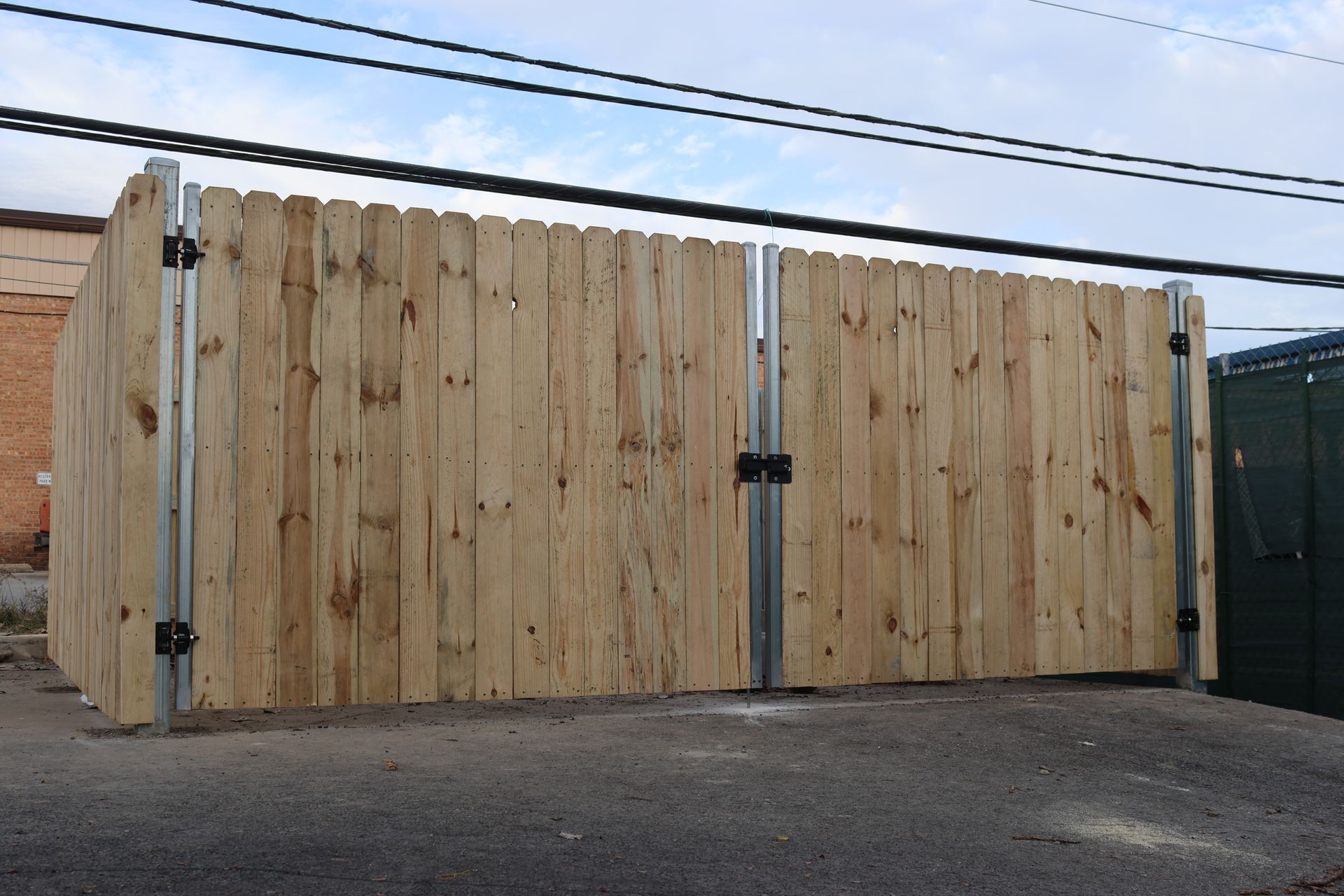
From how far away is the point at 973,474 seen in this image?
5.61m

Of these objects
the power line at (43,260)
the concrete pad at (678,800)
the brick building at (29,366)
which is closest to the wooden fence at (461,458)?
the concrete pad at (678,800)

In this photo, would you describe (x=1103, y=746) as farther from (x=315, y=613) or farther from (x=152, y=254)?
(x=152, y=254)

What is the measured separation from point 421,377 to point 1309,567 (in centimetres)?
532

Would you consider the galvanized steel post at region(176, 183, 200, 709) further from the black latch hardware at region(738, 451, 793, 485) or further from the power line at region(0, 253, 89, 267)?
the power line at region(0, 253, 89, 267)

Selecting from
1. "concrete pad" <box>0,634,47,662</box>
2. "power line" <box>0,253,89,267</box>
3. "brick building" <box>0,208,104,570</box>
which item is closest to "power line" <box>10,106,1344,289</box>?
"concrete pad" <box>0,634,47,662</box>

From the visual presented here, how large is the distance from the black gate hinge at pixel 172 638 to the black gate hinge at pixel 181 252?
1426 millimetres

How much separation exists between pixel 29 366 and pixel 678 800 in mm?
21387

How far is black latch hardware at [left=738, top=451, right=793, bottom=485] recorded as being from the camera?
5148 millimetres

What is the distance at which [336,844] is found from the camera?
2896 millimetres

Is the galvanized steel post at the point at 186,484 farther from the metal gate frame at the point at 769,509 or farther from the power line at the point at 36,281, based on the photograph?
the power line at the point at 36,281

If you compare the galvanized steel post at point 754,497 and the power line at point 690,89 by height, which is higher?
the power line at point 690,89

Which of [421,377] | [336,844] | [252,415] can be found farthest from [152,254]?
[336,844]

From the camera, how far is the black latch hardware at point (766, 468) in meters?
5.15

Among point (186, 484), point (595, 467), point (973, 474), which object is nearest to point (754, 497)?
point (595, 467)
